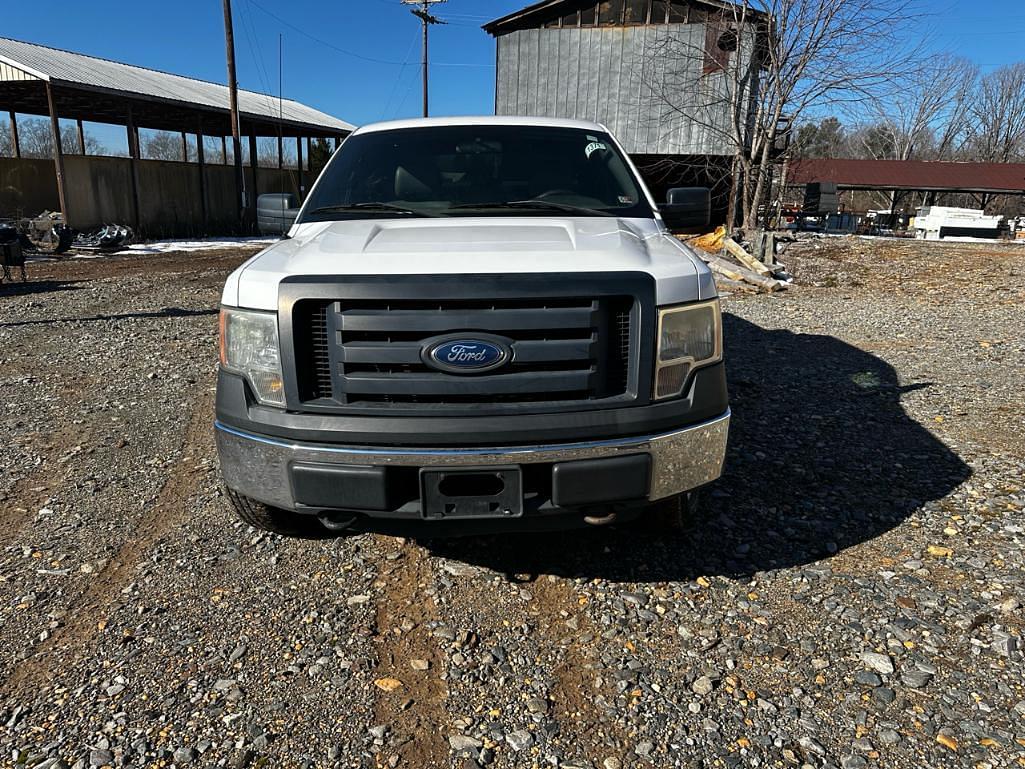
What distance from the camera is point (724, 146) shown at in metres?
20.1

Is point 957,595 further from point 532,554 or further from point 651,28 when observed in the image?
point 651,28

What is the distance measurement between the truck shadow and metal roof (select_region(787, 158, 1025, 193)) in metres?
30.4

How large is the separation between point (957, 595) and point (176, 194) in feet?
81.3

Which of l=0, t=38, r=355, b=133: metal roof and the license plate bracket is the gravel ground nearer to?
the license plate bracket

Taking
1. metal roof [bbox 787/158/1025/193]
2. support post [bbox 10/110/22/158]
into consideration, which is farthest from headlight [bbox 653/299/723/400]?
metal roof [bbox 787/158/1025/193]

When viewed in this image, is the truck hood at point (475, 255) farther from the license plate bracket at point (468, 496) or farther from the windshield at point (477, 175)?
the license plate bracket at point (468, 496)

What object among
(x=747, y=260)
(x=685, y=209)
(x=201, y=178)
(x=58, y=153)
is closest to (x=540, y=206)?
(x=685, y=209)

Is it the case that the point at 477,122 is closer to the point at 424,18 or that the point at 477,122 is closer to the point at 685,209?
the point at 685,209

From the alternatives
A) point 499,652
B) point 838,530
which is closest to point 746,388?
point 838,530

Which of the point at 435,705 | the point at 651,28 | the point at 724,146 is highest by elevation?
the point at 651,28

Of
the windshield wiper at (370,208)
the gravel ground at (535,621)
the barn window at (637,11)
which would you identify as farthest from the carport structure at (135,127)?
the windshield wiper at (370,208)

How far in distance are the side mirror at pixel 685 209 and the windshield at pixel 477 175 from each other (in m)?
0.26

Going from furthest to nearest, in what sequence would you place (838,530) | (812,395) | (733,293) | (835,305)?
(733,293), (835,305), (812,395), (838,530)

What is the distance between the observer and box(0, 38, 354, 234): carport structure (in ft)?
60.6
